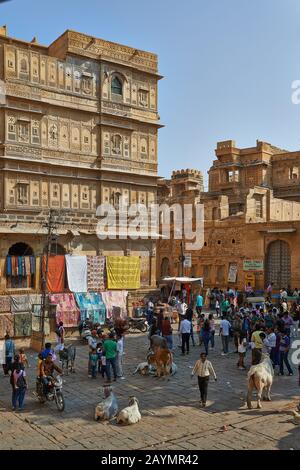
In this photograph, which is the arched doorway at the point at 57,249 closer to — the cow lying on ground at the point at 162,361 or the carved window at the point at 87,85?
the carved window at the point at 87,85

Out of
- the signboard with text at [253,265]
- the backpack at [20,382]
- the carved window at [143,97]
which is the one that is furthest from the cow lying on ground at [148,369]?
the signboard with text at [253,265]

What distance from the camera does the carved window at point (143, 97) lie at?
1086 inches

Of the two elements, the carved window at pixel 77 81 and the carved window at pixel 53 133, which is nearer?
the carved window at pixel 53 133

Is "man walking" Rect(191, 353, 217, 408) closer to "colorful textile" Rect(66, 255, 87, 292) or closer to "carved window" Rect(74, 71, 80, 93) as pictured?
"colorful textile" Rect(66, 255, 87, 292)

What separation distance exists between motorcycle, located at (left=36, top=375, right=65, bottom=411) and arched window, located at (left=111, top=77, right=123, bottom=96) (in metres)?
18.8

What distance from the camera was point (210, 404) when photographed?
457 inches

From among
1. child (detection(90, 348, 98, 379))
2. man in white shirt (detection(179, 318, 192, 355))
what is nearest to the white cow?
child (detection(90, 348, 98, 379))

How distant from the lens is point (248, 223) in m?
34.0

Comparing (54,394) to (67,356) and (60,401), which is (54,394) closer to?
(60,401)

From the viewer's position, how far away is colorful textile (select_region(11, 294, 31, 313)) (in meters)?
21.0

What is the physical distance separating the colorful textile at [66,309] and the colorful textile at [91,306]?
0.89ft

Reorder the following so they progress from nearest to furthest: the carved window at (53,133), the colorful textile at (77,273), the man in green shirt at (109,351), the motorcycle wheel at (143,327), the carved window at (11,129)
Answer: the man in green shirt at (109,351) < the motorcycle wheel at (143,327) < the colorful textile at (77,273) < the carved window at (11,129) < the carved window at (53,133)
